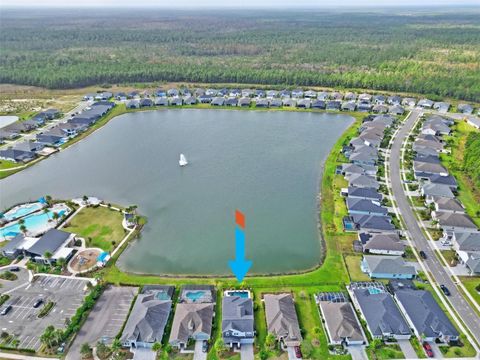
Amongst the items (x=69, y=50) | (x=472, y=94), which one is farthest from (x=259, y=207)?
(x=69, y=50)

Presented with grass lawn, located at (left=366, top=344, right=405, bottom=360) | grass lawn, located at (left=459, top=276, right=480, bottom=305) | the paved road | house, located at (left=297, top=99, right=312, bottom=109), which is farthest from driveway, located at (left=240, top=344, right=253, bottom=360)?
house, located at (left=297, top=99, right=312, bottom=109)

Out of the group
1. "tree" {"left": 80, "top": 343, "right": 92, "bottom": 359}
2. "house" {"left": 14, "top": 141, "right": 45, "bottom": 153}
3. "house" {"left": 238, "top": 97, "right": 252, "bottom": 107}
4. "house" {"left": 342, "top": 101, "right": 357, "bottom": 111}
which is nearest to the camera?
"tree" {"left": 80, "top": 343, "right": 92, "bottom": 359}

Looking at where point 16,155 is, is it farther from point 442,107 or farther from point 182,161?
point 442,107

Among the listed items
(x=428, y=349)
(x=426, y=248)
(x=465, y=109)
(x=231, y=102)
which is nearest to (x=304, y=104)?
(x=231, y=102)

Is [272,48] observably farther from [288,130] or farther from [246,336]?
[246,336]

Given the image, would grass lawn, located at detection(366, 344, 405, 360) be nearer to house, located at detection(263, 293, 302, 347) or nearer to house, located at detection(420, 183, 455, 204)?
house, located at detection(263, 293, 302, 347)

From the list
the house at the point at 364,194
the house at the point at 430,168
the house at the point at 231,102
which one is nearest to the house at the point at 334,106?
the house at the point at 231,102
